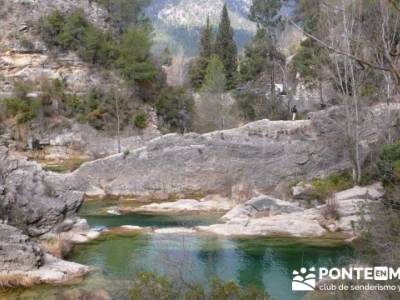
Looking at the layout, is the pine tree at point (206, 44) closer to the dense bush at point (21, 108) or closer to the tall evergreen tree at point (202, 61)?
the tall evergreen tree at point (202, 61)

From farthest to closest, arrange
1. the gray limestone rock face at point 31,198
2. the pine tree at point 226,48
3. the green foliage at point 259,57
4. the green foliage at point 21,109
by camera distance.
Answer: the pine tree at point 226,48, the green foliage at point 259,57, the green foliage at point 21,109, the gray limestone rock face at point 31,198

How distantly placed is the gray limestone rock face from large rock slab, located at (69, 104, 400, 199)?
1073 centimetres

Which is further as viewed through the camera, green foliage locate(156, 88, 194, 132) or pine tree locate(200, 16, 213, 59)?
pine tree locate(200, 16, 213, 59)

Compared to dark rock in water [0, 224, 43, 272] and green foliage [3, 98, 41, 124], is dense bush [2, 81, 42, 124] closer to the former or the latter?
green foliage [3, 98, 41, 124]

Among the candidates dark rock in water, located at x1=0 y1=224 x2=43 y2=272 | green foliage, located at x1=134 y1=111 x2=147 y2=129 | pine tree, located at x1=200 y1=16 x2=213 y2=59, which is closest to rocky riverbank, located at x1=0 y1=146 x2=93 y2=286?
dark rock in water, located at x1=0 y1=224 x2=43 y2=272

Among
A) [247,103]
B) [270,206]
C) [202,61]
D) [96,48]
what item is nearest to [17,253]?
[270,206]

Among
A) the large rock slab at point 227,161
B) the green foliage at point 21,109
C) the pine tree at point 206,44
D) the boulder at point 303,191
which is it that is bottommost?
the boulder at point 303,191

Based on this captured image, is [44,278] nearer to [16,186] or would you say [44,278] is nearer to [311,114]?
[16,186]

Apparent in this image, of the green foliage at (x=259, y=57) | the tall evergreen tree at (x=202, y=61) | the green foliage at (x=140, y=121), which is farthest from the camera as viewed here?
the tall evergreen tree at (x=202, y=61)

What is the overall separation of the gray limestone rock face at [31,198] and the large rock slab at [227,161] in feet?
35.2

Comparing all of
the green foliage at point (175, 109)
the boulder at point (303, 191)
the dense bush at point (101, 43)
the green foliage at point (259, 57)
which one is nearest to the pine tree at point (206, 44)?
the green foliage at point (259, 57)

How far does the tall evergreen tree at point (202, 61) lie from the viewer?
6143 cm

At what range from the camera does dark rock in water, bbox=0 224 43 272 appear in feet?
54.7

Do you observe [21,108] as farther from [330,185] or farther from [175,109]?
[330,185]
